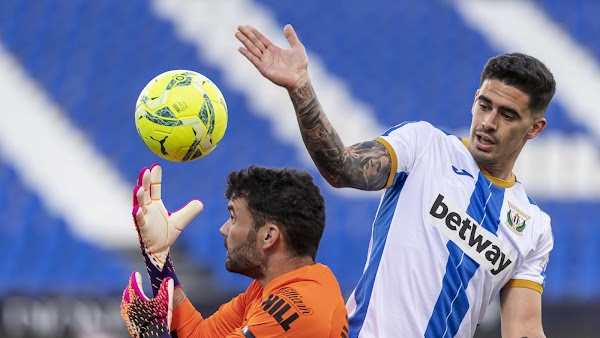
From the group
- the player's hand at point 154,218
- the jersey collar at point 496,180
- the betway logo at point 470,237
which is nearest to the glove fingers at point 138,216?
the player's hand at point 154,218

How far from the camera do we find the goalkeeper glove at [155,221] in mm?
3992

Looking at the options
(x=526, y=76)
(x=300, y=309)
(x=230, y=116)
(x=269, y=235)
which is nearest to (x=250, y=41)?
(x=269, y=235)

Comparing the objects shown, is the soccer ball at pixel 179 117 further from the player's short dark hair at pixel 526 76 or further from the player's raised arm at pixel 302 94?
the player's short dark hair at pixel 526 76

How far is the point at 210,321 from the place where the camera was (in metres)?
4.55

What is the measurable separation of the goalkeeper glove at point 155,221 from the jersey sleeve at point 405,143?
2.81 feet

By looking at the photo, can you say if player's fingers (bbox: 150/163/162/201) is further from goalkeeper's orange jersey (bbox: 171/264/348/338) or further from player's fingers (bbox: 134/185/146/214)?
goalkeeper's orange jersey (bbox: 171/264/348/338)

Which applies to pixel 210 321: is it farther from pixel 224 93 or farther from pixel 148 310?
pixel 224 93

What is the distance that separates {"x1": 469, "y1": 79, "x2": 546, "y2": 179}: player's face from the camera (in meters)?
4.33

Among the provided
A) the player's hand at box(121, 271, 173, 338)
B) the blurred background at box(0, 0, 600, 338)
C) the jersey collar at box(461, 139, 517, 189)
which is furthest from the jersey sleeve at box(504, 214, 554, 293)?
the blurred background at box(0, 0, 600, 338)

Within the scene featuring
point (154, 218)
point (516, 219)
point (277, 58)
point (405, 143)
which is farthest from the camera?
point (516, 219)

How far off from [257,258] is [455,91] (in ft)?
26.7

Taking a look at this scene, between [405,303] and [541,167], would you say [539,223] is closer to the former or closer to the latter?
[405,303]

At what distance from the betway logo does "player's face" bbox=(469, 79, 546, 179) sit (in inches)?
11.5

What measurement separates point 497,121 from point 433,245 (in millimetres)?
606
